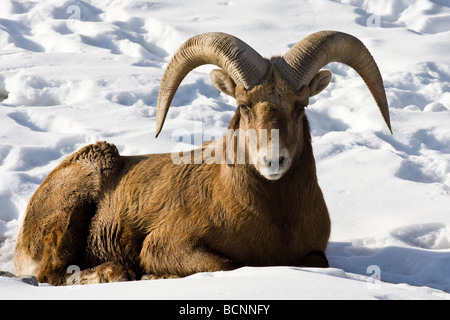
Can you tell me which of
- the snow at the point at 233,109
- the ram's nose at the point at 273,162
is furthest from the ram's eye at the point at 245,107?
the snow at the point at 233,109

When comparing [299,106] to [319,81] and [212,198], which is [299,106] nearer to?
[319,81]

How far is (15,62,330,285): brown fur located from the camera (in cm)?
657

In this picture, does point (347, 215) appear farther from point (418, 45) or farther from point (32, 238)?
point (418, 45)

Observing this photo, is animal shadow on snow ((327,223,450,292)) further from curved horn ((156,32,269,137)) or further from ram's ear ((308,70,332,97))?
curved horn ((156,32,269,137))

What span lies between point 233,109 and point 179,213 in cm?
619

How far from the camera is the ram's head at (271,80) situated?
241 inches

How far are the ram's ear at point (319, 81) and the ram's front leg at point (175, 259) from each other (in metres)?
1.93

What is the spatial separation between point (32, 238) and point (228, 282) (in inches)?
136

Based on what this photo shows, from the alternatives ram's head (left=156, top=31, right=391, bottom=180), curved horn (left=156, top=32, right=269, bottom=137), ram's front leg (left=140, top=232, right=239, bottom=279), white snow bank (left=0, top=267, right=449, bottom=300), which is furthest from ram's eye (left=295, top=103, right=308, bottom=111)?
white snow bank (left=0, top=267, right=449, bottom=300)

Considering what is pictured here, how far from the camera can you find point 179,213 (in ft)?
23.2

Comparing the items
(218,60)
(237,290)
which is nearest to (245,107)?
(218,60)

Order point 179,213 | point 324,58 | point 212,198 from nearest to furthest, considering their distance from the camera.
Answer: point 324,58 < point 212,198 < point 179,213

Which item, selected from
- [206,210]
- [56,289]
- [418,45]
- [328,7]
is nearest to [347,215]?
[206,210]

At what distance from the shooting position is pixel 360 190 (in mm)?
9555
